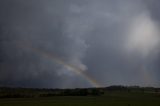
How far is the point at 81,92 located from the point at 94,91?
10404 mm

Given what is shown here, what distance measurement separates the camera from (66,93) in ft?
601

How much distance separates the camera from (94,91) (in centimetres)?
18550

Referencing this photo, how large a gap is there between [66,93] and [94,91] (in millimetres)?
19178

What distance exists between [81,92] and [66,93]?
10.6 metres

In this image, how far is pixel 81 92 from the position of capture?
18012 cm
